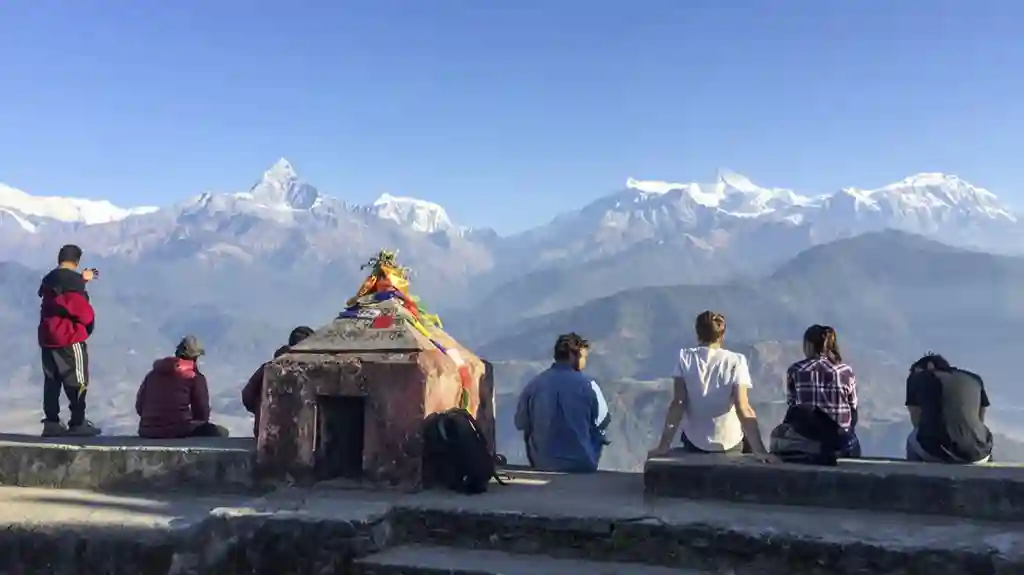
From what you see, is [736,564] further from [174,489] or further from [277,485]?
[174,489]

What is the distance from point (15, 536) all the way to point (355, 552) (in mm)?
2896

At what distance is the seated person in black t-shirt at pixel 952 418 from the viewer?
763cm

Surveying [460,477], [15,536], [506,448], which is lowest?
[506,448]

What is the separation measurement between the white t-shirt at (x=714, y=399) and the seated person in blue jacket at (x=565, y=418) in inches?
48.6

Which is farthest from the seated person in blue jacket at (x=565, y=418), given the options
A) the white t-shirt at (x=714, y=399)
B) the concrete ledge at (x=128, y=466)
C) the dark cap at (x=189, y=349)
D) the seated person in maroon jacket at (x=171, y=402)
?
the dark cap at (x=189, y=349)

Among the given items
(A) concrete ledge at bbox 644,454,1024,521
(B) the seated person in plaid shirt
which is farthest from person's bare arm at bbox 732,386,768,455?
(A) concrete ledge at bbox 644,454,1024,521

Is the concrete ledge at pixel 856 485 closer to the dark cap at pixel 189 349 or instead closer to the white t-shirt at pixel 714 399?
the white t-shirt at pixel 714 399

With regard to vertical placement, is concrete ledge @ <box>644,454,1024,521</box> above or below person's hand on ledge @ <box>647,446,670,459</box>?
below

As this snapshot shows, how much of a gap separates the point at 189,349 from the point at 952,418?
7.67 m

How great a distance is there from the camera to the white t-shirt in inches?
309

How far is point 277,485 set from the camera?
25.5ft

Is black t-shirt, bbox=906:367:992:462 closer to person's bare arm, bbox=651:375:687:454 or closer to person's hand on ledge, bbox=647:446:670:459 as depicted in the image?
person's bare arm, bbox=651:375:687:454

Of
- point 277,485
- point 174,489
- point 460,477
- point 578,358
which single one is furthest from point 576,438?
point 174,489

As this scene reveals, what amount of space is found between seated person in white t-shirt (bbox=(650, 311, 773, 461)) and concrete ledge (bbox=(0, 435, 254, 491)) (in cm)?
375
